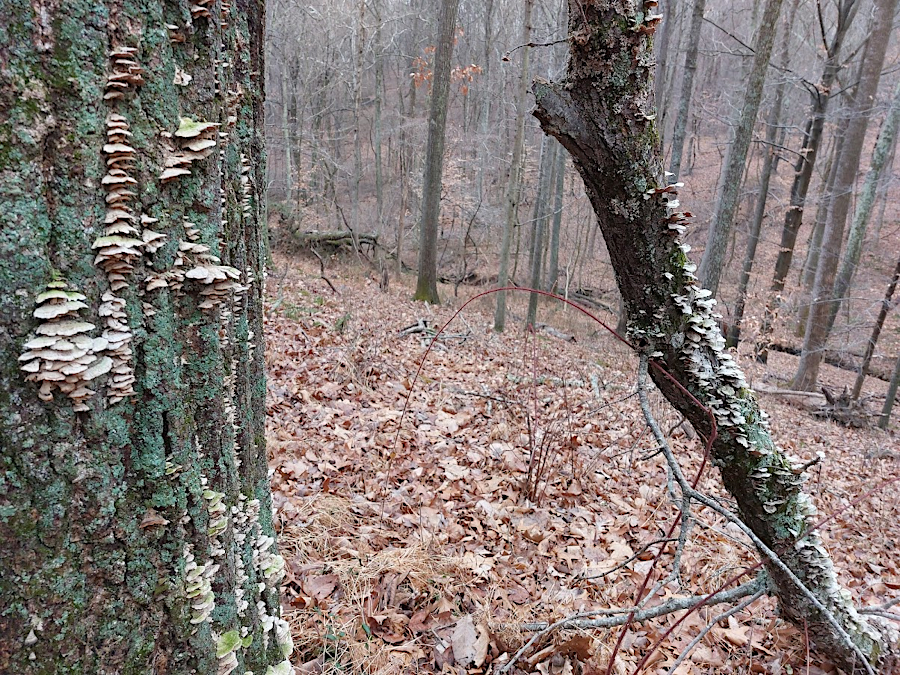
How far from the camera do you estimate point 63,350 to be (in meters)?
0.82

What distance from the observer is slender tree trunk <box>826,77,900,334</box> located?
9.72m

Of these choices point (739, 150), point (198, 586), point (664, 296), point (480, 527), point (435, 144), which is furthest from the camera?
point (435, 144)

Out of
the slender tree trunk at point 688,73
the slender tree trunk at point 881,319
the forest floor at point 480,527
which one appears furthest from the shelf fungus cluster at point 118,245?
the slender tree trunk at point 881,319

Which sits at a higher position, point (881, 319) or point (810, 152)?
point (810, 152)

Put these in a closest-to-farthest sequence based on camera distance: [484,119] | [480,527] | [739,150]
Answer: [480,527]
[739,150]
[484,119]

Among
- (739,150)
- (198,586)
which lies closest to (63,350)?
(198,586)

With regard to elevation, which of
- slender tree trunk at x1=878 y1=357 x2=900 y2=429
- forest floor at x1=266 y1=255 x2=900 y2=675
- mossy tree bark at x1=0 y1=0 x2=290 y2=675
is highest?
mossy tree bark at x1=0 y1=0 x2=290 y2=675

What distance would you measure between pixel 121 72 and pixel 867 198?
13.1 meters

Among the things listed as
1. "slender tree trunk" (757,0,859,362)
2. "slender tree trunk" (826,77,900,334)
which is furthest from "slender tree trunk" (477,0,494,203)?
"slender tree trunk" (826,77,900,334)

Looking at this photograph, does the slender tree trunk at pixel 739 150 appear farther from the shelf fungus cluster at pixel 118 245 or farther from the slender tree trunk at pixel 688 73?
the shelf fungus cluster at pixel 118 245

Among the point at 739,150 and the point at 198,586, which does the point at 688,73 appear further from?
the point at 198,586

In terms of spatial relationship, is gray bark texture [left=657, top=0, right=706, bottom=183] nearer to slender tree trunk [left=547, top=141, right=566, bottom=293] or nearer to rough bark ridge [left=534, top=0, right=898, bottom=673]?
slender tree trunk [left=547, top=141, right=566, bottom=293]

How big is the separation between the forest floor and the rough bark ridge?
240 mm

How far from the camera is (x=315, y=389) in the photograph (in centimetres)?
492
